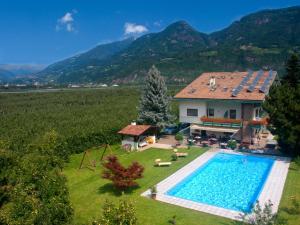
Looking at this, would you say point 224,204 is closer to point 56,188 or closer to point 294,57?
point 56,188

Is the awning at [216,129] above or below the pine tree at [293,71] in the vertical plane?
below

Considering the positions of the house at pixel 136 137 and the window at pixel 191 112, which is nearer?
the house at pixel 136 137

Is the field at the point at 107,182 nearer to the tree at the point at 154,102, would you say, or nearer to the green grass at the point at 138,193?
the green grass at the point at 138,193

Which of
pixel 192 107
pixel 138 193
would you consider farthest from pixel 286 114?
pixel 138 193

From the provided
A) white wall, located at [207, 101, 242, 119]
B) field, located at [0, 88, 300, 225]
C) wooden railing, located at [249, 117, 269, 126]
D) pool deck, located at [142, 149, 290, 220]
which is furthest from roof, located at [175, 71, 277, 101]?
pool deck, located at [142, 149, 290, 220]

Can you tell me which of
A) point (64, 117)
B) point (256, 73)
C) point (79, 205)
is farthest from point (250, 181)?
point (64, 117)

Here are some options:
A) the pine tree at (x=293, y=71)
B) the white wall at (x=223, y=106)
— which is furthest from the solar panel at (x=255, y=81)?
the pine tree at (x=293, y=71)

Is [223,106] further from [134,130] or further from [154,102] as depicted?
[134,130]
